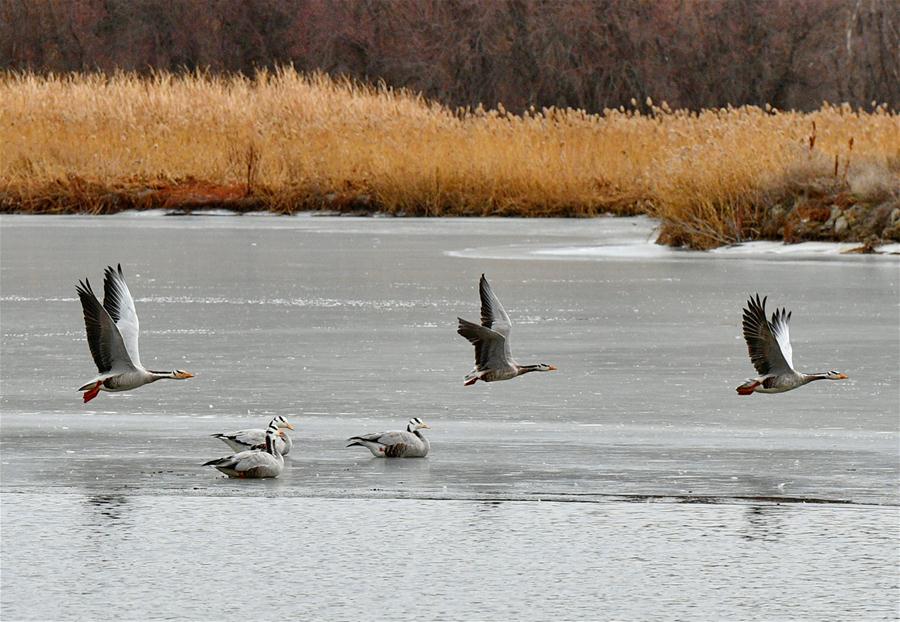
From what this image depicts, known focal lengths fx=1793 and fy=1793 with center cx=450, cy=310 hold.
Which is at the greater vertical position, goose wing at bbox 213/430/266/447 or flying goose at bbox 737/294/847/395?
flying goose at bbox 737/294/847/395

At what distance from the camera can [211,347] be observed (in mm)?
10875

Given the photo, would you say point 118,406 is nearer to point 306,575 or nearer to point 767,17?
point 306,575

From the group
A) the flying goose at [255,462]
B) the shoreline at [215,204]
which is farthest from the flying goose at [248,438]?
the shoreline at [215,204]

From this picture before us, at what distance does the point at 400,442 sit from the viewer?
23.4 ft

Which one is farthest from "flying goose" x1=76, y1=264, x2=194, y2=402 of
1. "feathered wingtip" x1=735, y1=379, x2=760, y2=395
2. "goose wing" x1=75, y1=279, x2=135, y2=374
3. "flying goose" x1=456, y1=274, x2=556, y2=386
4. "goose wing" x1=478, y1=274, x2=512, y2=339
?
"feathered wingtip" x1=735, y1=379, x2=760, y2=395

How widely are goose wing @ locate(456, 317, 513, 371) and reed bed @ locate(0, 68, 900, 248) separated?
42.9ft

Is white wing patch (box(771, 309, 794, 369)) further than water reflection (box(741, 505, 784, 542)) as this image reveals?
Yes

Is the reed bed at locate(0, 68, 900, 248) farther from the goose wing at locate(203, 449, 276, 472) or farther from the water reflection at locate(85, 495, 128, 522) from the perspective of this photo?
the water reflection at locate(85, 495, 128, 522)

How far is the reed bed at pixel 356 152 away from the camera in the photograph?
23875mm

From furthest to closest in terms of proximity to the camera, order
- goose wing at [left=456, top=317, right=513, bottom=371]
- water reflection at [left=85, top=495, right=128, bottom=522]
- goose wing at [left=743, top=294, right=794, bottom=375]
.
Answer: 1. goose wing at [left=456, top=317, right=513, bottom=371]
2. goose wing at [left=743, top=294, right=794, bottom=375]
3. water reflection at [left=85, top=495, right=128, bottom=522]

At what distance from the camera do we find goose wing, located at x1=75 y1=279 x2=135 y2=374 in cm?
674

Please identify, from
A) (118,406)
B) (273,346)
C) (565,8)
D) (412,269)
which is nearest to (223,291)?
(412,269)

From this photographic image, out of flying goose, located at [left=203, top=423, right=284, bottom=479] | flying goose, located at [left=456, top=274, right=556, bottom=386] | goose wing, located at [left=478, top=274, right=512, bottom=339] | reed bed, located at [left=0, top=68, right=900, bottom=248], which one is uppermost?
reed bed, located at [left=0, top=68, right=900, bottom=248]

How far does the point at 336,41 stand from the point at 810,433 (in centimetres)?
4319
